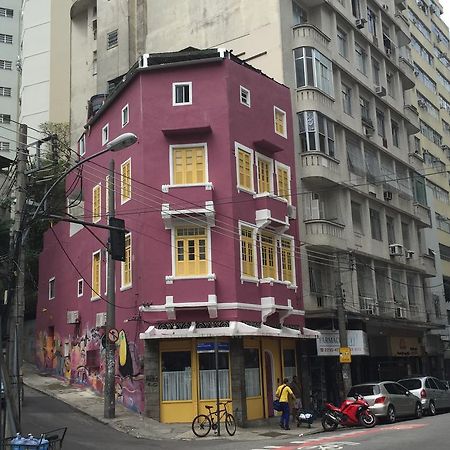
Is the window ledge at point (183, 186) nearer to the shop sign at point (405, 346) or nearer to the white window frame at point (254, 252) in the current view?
the white window frame at point (254, 252)

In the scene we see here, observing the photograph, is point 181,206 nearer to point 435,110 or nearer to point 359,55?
point 359,55

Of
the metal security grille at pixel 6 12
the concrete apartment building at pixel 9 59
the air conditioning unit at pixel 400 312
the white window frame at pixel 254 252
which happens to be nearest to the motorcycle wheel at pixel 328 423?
the white window frame at pixel 254 252

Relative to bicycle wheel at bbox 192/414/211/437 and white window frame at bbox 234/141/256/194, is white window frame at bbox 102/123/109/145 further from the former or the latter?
bicycle wheel at bbox 192/414/211/437

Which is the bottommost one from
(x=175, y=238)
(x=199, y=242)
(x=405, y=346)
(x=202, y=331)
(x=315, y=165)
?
(x=405, y=346)

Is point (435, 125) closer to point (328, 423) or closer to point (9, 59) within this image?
point (328, 423)

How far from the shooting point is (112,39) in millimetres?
41625

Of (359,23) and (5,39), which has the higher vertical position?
(5,39)

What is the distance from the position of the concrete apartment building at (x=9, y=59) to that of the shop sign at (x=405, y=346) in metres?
43.6

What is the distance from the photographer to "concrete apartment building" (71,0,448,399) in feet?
91.6

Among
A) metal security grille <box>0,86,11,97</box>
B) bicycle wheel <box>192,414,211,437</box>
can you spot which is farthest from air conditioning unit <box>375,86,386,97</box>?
metal security grille <box>0,86,11,97</box>

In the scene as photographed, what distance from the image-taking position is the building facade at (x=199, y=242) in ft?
70.1

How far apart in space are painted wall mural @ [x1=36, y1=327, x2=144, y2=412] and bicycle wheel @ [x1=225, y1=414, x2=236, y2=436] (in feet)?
11.3

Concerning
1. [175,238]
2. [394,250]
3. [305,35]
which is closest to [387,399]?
Answer: [175,238]

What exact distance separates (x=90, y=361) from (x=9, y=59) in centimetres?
4735
